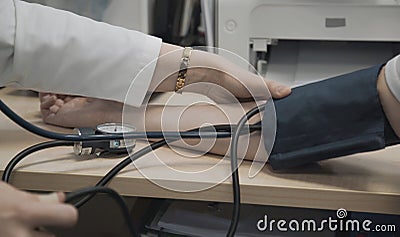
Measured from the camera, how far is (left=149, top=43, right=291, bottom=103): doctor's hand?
699 mm

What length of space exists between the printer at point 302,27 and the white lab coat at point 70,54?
21 centimetres

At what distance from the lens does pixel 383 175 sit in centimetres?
59

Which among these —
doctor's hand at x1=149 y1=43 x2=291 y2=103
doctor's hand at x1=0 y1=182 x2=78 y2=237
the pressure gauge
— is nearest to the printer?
doctor's hand at x1=149 y1=43 x2=291 y2=103

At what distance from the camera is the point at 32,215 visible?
12.9 inches

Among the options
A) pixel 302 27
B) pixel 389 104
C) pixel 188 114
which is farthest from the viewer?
pixel 302 27

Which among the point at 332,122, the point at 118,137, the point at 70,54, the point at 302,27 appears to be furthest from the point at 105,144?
the point at 302,27

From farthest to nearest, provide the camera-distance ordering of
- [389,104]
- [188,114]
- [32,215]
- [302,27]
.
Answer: [302,27], [188,114], [389,104], [32,215]

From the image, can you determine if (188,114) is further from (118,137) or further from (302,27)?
(302,27)

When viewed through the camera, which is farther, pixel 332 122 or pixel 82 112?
pixel 82 112

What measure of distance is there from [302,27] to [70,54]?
38 cm

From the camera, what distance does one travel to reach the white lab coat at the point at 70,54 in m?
0.68

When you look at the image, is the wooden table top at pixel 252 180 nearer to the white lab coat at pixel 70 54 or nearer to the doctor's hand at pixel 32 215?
the white lab coat at pixel 70 54

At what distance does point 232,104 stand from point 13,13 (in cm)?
27

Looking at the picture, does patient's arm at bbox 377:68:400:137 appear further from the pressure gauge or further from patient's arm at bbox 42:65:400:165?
the pressure gauge
